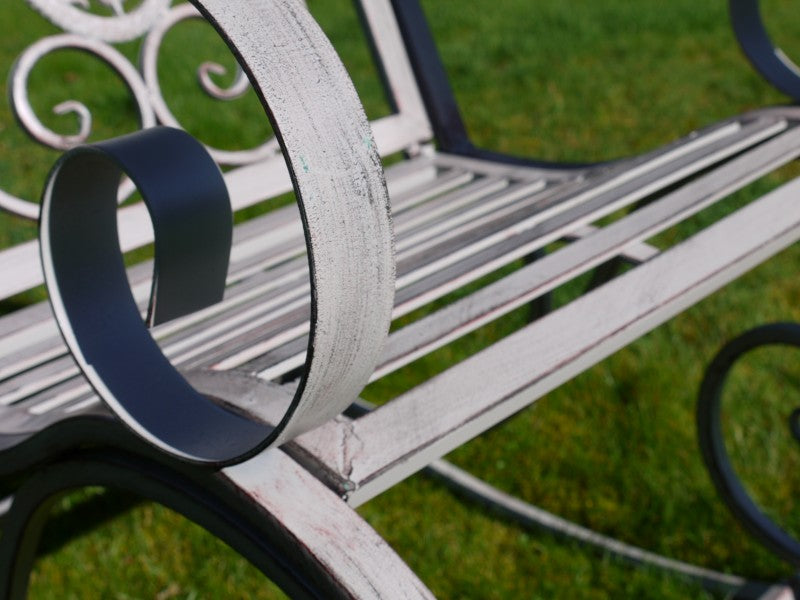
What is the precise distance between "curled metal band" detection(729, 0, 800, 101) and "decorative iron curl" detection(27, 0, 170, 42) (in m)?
0.87

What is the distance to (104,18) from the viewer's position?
57.4 inches

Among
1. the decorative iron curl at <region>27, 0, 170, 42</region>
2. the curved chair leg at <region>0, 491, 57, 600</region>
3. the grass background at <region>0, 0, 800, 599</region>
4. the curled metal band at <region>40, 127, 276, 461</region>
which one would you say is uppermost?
Result: the decorative iron curl at <region>27, 0, 170, 42</region>

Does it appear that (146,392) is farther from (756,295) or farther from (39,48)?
(756,295)

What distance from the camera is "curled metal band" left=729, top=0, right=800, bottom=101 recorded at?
5.29 feet

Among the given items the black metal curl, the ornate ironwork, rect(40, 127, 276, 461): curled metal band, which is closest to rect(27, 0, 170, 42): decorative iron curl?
the ornate ironwork

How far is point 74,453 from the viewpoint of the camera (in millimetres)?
825

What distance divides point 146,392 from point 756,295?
6.30 ft

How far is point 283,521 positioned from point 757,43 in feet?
4.15

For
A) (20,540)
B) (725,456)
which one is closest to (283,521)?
(20,540)

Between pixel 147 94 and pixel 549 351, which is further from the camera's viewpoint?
pixel 147 94

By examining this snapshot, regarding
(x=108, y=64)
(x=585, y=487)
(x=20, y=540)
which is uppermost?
(x=108, y=64)

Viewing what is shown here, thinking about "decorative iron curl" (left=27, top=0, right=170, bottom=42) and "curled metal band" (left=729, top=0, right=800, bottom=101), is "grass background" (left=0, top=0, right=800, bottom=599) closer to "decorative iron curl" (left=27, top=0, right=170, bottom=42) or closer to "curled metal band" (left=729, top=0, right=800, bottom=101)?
"curled metal band" (left=729, top=0, right=800, bottom=101)

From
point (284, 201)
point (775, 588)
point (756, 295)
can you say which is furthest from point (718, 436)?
point (284, 201)

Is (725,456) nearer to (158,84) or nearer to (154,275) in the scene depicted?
(158,84)
